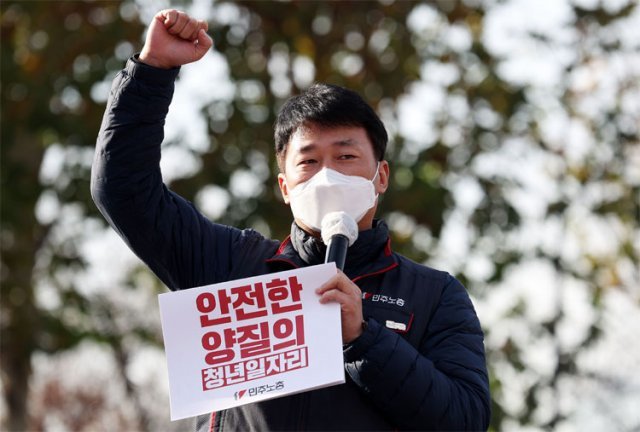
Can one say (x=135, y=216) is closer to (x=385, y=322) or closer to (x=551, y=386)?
(x=385, y=322)

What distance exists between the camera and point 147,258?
2842 mm

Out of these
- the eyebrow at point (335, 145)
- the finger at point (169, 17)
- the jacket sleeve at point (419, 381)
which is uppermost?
the finger at point (169, 17)

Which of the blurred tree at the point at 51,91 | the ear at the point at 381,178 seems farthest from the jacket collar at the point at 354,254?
the blurred tree at the point at 51,91

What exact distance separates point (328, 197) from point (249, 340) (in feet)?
1.31

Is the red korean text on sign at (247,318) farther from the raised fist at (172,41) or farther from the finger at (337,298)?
the raised fist at (172,41)

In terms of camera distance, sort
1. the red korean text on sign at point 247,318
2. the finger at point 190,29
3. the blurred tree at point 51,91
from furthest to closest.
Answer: the blurred tree at point 51,91
the finger at point 190,29
the red korean text on sign at point 247,318

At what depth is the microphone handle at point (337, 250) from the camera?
2.58 metres

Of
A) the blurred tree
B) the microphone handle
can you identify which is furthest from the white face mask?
the blurred tree

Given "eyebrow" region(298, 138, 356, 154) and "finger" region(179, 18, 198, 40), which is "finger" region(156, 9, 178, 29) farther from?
"eyebrow" region(298, 138, 356, 154)

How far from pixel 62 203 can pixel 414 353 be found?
833 cm

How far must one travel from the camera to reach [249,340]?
2.62 m

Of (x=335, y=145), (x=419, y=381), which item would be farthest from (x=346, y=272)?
(x=419, y=381)

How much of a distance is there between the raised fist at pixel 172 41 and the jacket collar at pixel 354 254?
516mm

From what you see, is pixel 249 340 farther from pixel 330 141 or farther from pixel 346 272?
pixel 330 141
